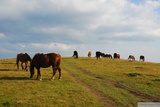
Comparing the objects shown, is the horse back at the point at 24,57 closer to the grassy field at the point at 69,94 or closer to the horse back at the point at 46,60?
the horse back at the point at 46,60

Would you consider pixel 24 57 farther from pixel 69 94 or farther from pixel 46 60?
pixel 69 94

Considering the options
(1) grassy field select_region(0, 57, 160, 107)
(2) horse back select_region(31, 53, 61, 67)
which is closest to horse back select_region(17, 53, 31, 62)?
(2) horse back select_region(31, 53, 61, 67)

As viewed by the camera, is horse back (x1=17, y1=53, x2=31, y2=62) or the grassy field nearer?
the grassy field

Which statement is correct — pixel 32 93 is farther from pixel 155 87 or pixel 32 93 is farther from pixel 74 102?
pixel 155 87

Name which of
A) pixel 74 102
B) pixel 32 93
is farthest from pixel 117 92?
pixel 32 93

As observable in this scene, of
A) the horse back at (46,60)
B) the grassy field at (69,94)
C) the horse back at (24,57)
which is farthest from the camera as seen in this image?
the horse back at (24,57)

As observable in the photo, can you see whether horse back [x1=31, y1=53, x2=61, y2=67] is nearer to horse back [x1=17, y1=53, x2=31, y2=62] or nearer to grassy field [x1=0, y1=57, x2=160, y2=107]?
grassy field [x1=0, y1=57, x2=160, y2=107]

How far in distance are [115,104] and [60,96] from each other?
14.8 ft

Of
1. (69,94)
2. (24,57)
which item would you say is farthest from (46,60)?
(24,57)

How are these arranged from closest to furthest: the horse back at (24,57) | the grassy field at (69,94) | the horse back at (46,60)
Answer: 1. the grassy field at (69,94)
2. the horse back at (46,60)
3. the horse back at (24,57)

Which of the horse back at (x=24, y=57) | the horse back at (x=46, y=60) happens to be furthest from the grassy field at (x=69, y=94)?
the horse back at (x=24, y=57)

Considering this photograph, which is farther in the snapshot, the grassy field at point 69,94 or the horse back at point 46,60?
the horse back at point 46,60

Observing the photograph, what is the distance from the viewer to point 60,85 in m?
24.8

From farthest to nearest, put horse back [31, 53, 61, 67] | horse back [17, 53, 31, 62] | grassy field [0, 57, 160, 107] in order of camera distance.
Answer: horse back [17, 53, 31, 62] → horse back [31, 53, 61, 67] → grassy field [0, 57, 160, 107]
